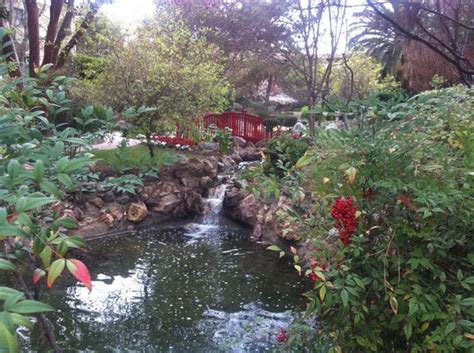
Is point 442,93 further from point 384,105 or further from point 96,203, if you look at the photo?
point 96,203

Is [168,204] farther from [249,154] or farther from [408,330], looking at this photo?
[408,330]

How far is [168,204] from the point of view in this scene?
28.9ft

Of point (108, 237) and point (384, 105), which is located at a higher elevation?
point (384, 105)

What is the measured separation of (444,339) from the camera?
5.45 feet

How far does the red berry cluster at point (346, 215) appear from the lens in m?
1.83

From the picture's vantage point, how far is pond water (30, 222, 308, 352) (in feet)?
13.6

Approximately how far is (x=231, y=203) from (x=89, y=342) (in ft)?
16.9

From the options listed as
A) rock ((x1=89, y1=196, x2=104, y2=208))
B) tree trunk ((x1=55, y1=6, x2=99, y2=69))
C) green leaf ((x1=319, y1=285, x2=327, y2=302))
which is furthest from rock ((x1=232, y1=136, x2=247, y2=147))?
green leaf ((x1=319, y1=285, x2=327, y2=302))

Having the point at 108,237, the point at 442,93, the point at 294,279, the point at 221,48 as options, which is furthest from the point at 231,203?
the point at 221,48

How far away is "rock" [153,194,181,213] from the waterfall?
0.64m

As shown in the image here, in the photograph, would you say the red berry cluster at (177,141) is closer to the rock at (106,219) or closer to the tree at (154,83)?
Result: the tree at (154,83)

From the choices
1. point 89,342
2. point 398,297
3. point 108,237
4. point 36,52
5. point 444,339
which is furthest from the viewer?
point 36,52

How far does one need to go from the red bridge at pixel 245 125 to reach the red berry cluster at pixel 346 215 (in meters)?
13.4

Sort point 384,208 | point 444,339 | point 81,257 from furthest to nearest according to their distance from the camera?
point 81,257 < point 384,208 < point 444,339
